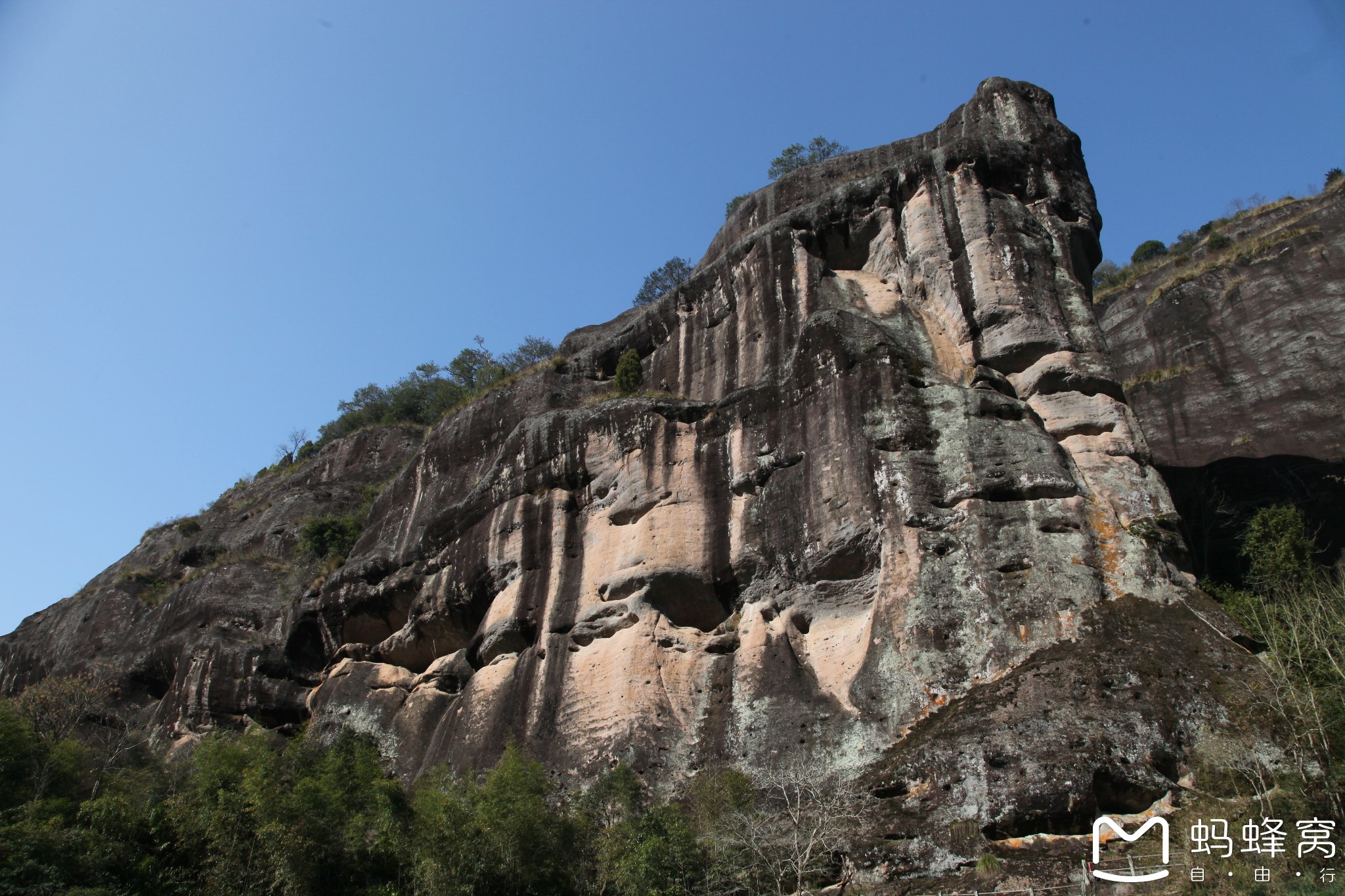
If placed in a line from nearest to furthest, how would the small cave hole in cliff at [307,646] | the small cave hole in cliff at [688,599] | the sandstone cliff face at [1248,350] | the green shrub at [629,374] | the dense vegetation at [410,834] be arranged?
the dense vegetation at [410,834]
the small cave hole in cliff at [688,599]
the sandstone cliff face at [1248,350]
the green shrub at [629,374]
the small cave hole in cliff at [307,646]

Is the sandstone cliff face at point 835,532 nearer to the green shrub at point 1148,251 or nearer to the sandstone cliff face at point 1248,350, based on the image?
the sandstone cliff face at point 1248,350

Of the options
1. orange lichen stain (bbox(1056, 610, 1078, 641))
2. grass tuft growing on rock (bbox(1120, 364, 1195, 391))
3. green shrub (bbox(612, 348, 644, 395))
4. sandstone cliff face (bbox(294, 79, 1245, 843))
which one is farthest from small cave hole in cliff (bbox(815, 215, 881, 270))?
orange lichen stain (bbox(1056, 610, 1078, 641))

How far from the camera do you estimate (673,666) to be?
64.7ft

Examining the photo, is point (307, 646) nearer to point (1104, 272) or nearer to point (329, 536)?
point (329, 536)

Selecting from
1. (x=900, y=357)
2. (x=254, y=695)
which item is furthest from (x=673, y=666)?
(x=254, y=695)

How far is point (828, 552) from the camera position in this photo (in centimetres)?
1898

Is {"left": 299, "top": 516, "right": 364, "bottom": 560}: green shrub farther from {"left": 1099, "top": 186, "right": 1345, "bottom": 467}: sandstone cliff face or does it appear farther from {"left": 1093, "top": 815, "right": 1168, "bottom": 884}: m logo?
{"left": 1093, "top": 815, "right": 1168, "bottom": 884}: m logo

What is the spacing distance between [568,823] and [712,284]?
1541 centimetres

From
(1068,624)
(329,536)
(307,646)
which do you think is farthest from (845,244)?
(329,536)

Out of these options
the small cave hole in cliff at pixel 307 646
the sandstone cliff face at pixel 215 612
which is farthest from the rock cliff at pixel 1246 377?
the sandstone cliff face at pixel 215 612

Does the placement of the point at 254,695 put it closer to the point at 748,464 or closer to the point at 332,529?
the point at 332,529

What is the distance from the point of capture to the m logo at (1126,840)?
1201 centimetres

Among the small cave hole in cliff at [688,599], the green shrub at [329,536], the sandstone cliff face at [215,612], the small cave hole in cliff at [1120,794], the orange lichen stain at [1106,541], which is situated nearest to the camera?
the small cave hole in cliff at [1120,794]

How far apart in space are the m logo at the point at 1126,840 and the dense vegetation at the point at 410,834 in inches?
136
